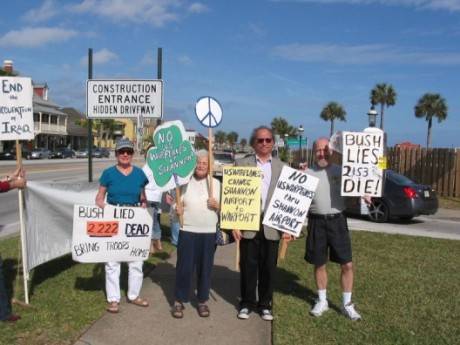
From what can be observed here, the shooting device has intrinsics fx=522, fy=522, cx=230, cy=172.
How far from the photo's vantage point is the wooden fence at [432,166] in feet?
71.6

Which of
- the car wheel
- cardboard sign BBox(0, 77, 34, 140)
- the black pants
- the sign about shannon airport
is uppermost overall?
the sign about shannon airport

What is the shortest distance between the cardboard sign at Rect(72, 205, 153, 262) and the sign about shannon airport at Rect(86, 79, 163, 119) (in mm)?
3753

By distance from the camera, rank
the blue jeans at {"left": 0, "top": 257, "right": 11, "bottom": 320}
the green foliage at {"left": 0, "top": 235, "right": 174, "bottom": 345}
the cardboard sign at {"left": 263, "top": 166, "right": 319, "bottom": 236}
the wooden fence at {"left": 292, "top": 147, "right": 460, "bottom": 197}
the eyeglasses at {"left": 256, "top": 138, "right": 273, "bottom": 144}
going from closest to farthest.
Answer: the green foliage at {"left": 0, "top": 235, "right": 174, "bottom": 345} → the blue jeans at {"left": 0, "top": 257, "right": 11, "bottom": 320} → the eyeglasses at {"left": 256, "top": 138, "right": 273, "bottom": 144} → the cardboard sign at {"left": 263, "top": 166, "right": 319, "bottom": 236} → the wooden fence at {"left": 292, "top": 147, "right": 460, "bottom": 197}

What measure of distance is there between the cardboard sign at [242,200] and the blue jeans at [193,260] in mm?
264

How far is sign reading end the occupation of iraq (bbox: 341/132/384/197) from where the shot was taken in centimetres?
533

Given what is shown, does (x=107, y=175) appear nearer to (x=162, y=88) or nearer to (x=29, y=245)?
(x=29, y=245)

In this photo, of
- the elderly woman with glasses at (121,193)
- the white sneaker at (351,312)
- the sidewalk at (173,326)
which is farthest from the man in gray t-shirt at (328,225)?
the elderly woman with glasses at (121,193)

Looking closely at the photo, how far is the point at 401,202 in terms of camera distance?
45.7ft

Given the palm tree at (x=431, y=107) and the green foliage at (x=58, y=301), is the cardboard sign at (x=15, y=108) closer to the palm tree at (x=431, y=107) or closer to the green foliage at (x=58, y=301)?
the green foliage at (x=58, y=301)

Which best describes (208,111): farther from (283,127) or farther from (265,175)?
(283,127)

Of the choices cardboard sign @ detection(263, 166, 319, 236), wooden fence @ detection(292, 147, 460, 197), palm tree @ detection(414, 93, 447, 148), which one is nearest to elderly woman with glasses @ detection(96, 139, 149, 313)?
cardboard sign @ detection(263, 166, 319, 236)

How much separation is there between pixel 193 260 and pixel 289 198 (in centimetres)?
118

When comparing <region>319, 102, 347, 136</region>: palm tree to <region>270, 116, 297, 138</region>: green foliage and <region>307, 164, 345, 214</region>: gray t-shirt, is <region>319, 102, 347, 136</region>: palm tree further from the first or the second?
<region>307, 164, 345, 214</region>: gray t-shirt

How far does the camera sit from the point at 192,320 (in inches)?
208
